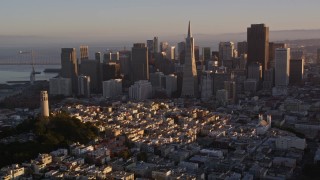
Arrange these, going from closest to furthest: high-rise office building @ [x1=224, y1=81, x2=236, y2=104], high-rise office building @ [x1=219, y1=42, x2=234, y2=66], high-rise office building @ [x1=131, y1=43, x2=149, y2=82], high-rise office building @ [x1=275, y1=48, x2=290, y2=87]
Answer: high-rise office building @ [x1=224, y1=81, x2=236, y2=104] < high-rise office building @ [x1=275, y1=48, x2=290, y2=87] < high-rise office building @ [x1=131, y1=43, x2=149, y2=82] < high-rise office building @ [x1=219, y1=42, x2=234, y2=66]

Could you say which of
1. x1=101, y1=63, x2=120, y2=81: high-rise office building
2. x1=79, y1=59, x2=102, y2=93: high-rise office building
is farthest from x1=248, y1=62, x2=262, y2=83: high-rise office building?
x1=79, y1=59, x2=102, y2=93: high-rise office building

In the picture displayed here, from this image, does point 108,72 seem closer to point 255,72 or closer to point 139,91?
point 139,91

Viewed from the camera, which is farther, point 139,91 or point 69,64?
point 69,64

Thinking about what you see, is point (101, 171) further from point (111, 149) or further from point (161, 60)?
point (161, 60)

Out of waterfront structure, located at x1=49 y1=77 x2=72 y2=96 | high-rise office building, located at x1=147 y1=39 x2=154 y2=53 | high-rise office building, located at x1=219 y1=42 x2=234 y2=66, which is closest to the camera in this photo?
waterfront structure, located at x1=49 y1=77 x2=72 y2=96

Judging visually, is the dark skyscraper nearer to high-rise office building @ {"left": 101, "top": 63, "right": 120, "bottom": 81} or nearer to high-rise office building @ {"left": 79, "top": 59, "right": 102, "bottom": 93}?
high-rise office building @ {"left": 101, "top": 63, "right": 120, "bottom": 81}

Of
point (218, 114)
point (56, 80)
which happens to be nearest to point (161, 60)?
point (56, 80)

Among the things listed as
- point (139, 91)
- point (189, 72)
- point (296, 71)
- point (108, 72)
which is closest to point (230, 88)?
point (189, 72)
